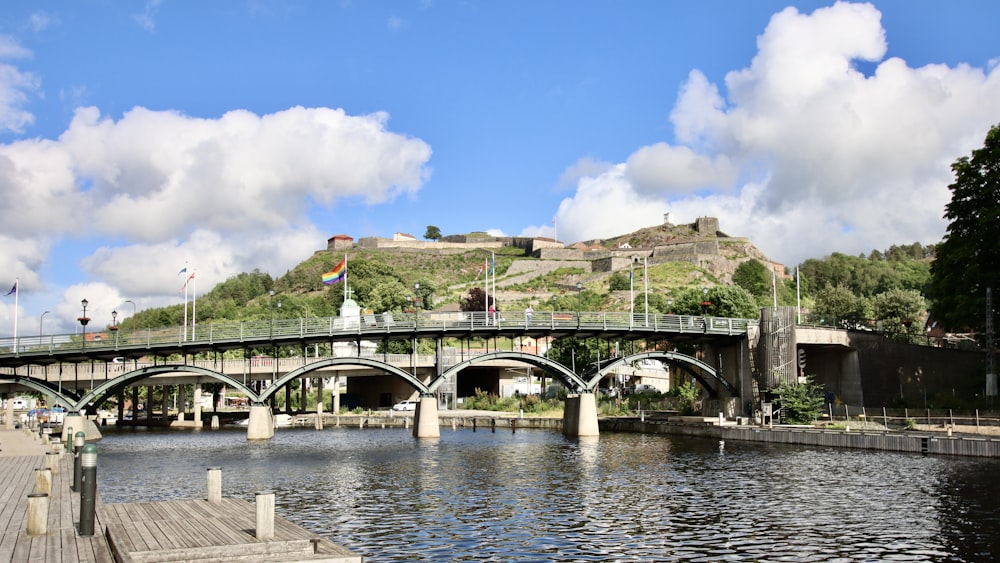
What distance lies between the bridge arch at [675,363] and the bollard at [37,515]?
206 ft

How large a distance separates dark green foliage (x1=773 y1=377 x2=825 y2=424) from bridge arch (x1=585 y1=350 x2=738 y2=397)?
776 cm

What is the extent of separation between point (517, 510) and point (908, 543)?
50.8 feet

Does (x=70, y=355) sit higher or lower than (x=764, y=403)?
higher

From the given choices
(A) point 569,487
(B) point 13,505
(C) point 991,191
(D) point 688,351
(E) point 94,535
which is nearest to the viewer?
(E) point 94,535

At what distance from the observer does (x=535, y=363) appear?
83.9 meters

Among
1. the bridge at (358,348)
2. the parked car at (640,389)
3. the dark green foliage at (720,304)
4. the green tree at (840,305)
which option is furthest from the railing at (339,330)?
the green tree at (840,305)

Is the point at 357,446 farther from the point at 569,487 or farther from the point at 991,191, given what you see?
the point at 991,191

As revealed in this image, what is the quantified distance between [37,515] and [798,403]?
66.0m

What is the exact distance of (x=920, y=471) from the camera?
4875cm

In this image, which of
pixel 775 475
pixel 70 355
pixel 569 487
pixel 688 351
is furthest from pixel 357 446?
pixel 688 351

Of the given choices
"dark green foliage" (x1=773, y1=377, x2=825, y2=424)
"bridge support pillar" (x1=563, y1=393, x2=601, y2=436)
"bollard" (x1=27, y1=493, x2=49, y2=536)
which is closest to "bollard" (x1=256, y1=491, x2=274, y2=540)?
"bollard" (x1=27, y1=493, x2=49, y2=536)

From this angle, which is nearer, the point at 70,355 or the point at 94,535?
the point at 94,535

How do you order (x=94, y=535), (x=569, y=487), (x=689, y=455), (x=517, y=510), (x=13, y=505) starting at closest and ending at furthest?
(x=94, y=535)
(x=13, y=505)
(x=517, y=510)
(x=569, y=487)
(x=689, y=455)

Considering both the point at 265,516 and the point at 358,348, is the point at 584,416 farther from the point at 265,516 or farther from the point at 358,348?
the point at 265,516
